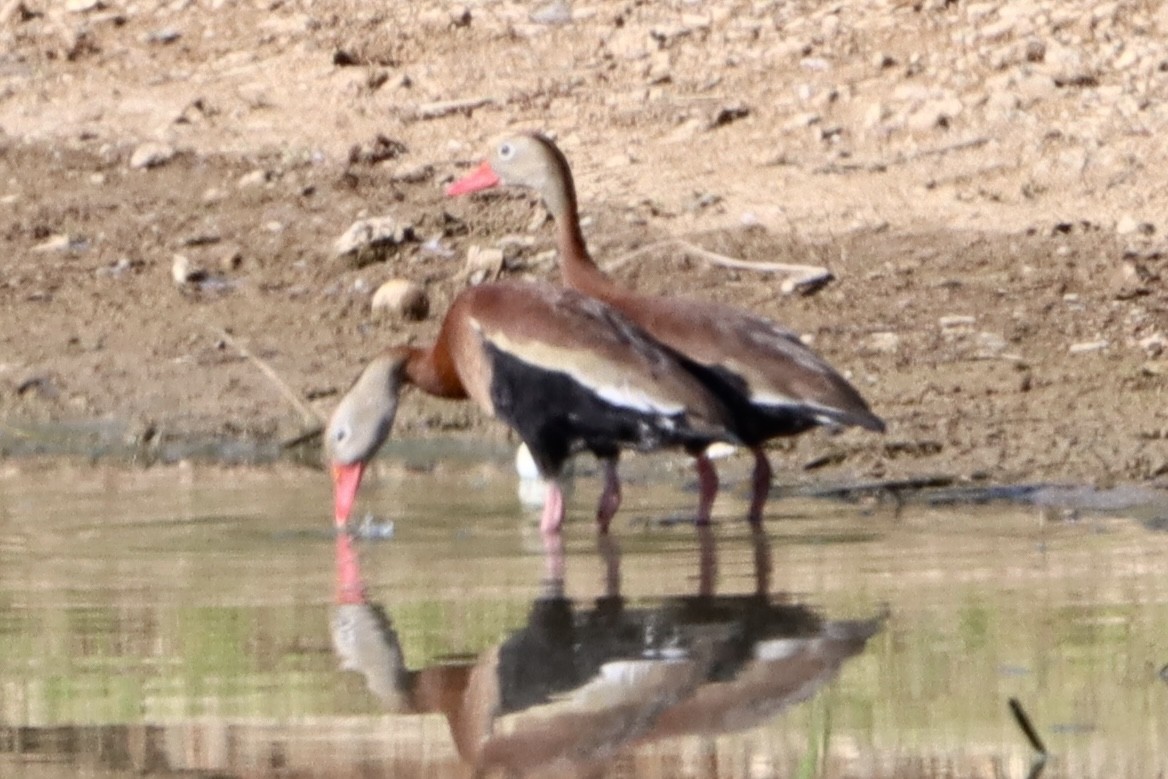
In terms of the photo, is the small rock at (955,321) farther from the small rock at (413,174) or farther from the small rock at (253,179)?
the small rock at (253,179)

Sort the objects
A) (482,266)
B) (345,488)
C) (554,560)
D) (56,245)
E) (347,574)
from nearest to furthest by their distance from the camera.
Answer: (347,574) < (554,560) < (345,488) < (482,266) < (56,245)

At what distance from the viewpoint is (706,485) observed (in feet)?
28.5

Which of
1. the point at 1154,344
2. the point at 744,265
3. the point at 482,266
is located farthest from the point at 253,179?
the point at 1154,344

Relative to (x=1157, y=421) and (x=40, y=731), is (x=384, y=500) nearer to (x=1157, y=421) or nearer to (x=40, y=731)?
(x=1157, y=421)

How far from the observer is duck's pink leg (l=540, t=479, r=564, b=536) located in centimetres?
843

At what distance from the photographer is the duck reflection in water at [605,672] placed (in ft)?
16.6

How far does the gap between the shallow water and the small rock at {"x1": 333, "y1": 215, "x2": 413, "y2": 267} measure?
2.80 meters

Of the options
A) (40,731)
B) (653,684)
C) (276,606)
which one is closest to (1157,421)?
(276,606)

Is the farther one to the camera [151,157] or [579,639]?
[151,157]

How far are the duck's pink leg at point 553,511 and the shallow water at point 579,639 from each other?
0.20 ft

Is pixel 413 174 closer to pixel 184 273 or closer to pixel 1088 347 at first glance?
pixel 184 273

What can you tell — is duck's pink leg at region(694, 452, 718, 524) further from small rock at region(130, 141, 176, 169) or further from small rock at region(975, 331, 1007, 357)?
small rock at region(130, 141, 176, 169)

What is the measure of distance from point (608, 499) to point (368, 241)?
350cm

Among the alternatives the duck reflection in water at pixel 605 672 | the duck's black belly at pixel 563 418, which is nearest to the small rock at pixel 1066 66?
the duck's black belly at pixel 563 418
